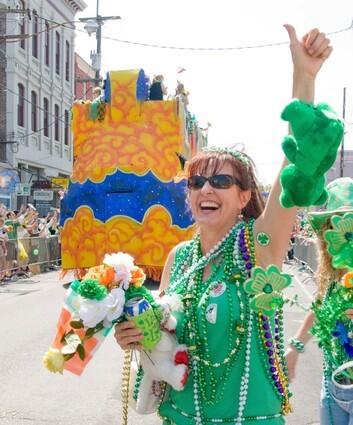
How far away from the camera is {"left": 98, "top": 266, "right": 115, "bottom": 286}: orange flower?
2.12 m

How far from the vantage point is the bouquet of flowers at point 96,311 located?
2.05 metres

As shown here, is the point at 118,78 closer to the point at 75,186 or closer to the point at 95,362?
the point at 75,186

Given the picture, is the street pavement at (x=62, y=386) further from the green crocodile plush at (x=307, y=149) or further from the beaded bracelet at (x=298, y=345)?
the green crocodile plush at (x=307, y=149)

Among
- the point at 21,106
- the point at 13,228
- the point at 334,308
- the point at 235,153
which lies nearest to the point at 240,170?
the point at 235,153

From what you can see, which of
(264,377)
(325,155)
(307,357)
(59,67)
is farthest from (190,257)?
(59,67)

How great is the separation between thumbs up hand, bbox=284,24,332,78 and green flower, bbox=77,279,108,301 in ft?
3.38

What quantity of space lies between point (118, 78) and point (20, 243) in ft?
18.4

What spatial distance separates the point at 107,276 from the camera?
212 cm

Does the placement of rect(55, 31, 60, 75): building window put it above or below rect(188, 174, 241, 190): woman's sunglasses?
above

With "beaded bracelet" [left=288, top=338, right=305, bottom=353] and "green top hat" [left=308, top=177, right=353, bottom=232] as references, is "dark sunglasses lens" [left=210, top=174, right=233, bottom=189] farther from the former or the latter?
"beaded bracelet" [left=288, top=338, right=305, bottom=353]

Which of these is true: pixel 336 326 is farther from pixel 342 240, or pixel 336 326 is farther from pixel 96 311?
pixel 96 311

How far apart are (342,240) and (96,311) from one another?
929mm

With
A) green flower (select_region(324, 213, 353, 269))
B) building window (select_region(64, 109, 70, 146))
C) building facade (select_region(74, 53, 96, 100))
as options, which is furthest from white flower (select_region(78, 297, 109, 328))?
building facade (select_region(74, 53, 96, 100))

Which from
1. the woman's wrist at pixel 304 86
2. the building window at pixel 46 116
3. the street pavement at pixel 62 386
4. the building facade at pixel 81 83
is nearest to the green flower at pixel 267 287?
the woman's wrist at pixel 304 86
